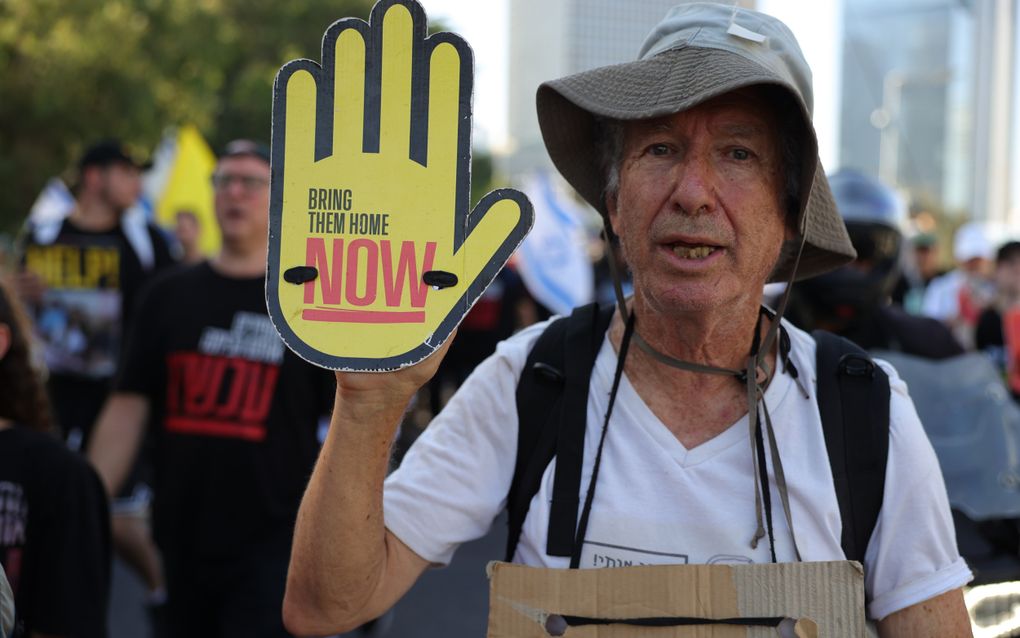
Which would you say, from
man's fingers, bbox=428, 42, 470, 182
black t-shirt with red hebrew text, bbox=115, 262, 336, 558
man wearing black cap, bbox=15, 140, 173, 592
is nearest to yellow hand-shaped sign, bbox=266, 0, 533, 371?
man's fingers, bbox=428, 42, 470, 182

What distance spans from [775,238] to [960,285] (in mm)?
9571

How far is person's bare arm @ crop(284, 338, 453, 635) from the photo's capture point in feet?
5.65

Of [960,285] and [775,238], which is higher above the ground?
[775,238]

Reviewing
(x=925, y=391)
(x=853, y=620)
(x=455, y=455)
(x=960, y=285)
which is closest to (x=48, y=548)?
(x=455, y=455)

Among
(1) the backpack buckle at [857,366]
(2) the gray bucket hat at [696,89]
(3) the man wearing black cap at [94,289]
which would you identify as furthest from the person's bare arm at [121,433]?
(1) the backpack buckle at [857,366]

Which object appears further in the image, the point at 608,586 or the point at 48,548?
the point at 48,548

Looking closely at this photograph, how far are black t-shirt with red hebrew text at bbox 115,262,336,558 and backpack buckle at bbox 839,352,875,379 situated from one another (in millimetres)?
2138

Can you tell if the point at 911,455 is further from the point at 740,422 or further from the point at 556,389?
the point at 556,389

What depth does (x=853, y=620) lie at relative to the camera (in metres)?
1.74

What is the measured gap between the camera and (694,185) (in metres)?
1.88

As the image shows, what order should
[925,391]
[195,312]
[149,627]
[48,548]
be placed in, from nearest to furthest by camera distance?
[48,548]
[925,391]
[195,312]
[149,627]

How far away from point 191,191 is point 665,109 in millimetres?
8933

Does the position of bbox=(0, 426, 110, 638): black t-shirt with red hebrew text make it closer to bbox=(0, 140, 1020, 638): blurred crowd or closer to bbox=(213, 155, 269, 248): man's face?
bbox=(0, 140, 1020, 638): blurred crowd

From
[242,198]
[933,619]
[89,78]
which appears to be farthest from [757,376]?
[89,78]
